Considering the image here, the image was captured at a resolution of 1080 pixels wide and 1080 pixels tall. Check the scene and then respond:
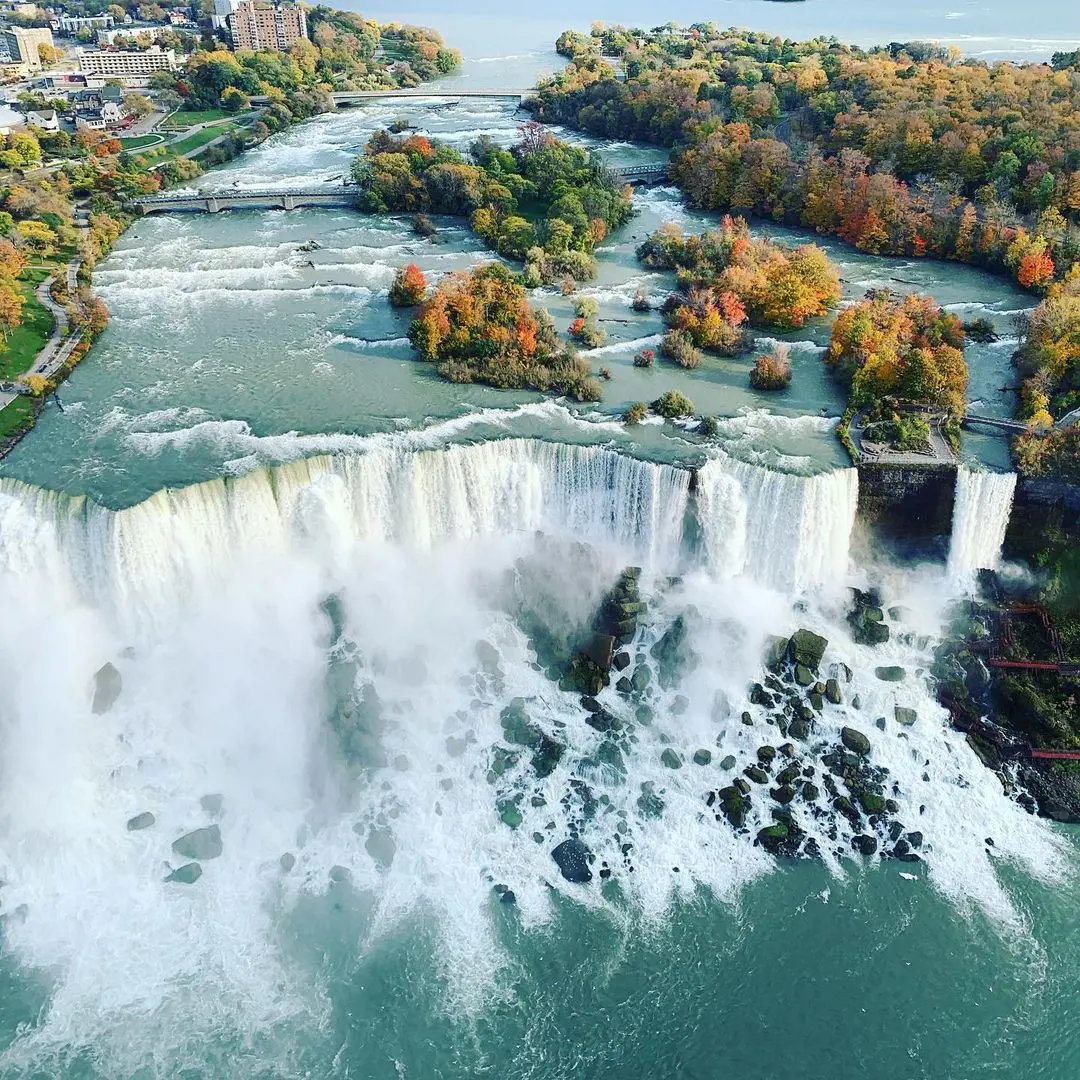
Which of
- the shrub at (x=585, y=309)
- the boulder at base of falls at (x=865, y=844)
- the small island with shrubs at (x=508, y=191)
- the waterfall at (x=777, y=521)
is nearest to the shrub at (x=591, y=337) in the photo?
the shrub at (x=585, y=309)

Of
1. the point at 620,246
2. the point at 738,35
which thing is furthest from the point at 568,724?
the point at 738,35

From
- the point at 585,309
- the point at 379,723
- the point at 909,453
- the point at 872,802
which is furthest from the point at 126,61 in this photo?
the point at 872,802

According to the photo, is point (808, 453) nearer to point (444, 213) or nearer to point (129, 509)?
point (129, 509)

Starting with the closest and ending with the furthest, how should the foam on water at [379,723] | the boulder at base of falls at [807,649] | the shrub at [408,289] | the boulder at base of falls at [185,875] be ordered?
the foam on water at [379,723]
the boulder at base of falls at [185,875]
the boulder at base of falls at [807,649]
the shrub at [408,289]

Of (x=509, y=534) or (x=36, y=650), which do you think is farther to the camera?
(x=509, y=534)

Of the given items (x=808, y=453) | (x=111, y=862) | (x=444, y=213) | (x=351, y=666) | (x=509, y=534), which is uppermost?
(x=444, y=213)

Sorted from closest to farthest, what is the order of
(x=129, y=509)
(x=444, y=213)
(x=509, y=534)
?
(x=129, y=509), (x=509, y=534), (x=444, y=213)

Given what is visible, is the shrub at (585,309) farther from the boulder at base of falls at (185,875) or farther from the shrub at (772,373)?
the boulder at base of falls at (185,875)
